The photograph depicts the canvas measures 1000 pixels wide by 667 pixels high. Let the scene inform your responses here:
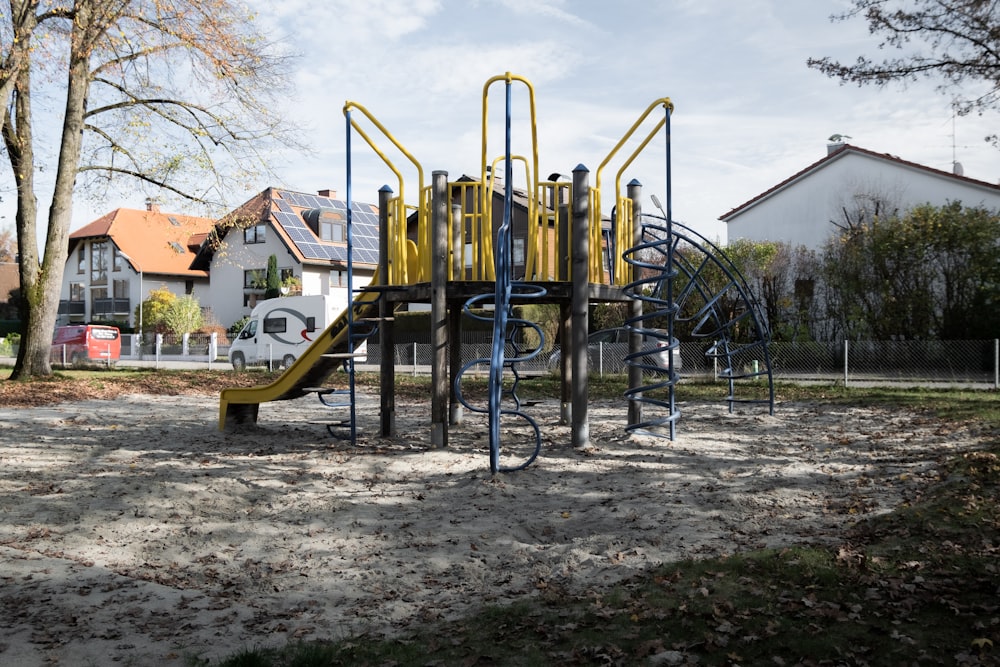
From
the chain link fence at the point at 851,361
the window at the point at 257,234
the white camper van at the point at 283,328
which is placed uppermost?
the window at the point at 257,234

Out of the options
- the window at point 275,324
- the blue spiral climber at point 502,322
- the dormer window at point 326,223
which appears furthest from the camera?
the dormer window at point 326,223

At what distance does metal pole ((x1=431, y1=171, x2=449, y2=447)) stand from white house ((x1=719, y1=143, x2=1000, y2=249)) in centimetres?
2441

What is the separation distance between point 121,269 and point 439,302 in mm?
52051

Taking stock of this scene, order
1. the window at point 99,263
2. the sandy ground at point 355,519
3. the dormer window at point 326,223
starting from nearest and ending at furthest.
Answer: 1. the sandy ground at point 355,519
2. the dormer window at point 326,223
3. the window at point 99,263

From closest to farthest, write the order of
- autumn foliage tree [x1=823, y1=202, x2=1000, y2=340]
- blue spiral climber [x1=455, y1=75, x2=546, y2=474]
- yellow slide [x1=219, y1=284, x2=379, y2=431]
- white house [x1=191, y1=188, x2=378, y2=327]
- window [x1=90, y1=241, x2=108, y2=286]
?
blue spiral climber [x1=455, y1=75, x2=546, y2=474] → yellow slide [x1=219, y1=284, x2=379, y2=431] → autumn foliage tree [x1=823, y1=202, x2=1000, y2=340] → white house [x1=191, y1=188, x2=378, y2=327] → window [x1=90, y1=241, x2=108, y2=286]

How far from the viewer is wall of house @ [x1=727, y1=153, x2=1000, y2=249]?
3097 cm

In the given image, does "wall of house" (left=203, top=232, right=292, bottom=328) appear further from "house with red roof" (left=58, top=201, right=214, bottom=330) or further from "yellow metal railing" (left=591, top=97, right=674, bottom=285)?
"yellow metal railing" (left=591, top=97, right=674, bottom=285)

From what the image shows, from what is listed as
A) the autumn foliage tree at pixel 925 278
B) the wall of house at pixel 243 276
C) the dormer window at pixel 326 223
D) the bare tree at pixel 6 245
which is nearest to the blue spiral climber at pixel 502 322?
the autumn foliage tree at pixel 925 278

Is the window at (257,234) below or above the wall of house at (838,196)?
above

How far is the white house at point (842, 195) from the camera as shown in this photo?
30.9 metres

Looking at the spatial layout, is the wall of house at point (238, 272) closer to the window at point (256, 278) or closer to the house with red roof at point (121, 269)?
the window at point (256, 278)

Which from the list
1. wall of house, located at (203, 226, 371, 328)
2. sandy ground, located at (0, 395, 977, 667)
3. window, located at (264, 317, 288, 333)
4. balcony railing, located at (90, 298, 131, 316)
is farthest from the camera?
balcony railing, located at (90, 298, 131, 316)

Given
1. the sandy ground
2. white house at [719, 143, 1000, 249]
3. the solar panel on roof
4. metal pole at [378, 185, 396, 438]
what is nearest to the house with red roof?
the solar panel on roof

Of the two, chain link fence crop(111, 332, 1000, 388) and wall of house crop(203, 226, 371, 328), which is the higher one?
wall of house crop(203, 226, 371, 328)
